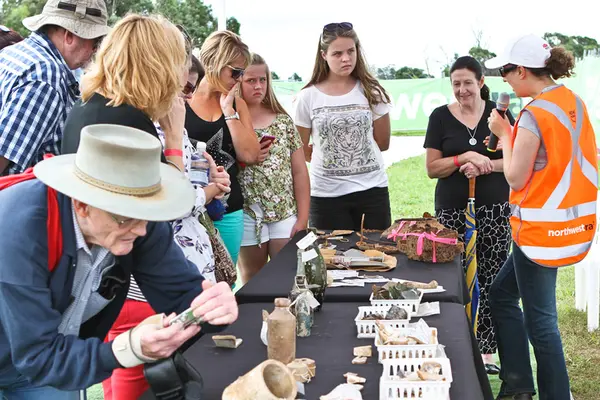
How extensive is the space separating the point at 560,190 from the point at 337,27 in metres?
1.50

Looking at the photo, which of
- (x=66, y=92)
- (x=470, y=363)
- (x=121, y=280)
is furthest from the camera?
(x=66, y=92)

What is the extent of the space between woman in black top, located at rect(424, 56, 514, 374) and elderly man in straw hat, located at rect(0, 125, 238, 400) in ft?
7.74

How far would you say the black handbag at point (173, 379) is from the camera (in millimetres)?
1414

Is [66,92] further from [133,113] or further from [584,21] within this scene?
[584,21]

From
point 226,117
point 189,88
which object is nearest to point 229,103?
point 226,117

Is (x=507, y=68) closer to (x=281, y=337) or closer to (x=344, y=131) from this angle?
(x=344, y=131)

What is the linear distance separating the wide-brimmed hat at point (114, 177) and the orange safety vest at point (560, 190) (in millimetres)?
1768

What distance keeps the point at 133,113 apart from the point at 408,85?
11275 millimetres

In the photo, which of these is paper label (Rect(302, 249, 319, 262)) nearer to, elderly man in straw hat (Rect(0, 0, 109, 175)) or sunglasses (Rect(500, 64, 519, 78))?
elderly man in straw hat (Rect(0, 0, 109, 175))

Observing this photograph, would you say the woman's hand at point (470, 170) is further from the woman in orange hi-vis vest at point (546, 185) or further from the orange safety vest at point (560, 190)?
the orange safety vest at point (560, 190)

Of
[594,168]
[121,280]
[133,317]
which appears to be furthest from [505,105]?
[121,280]

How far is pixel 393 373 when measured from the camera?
5.37 ft

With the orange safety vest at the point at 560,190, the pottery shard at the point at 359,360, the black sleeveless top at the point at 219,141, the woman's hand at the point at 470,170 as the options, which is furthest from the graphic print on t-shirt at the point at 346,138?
the pottery shard at the point at 359,360

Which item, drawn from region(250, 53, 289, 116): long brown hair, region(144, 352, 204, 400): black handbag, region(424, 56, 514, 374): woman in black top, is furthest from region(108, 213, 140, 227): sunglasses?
region(424, 56, 514, 374): woman in black top
